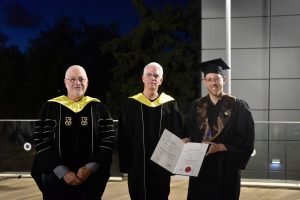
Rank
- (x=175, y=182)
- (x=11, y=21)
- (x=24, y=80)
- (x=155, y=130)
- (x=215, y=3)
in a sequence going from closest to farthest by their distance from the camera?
(x=155, y=130), (x=175, y=182), (x=215, y=3), (x=24, y=80), (x=11, y=21)

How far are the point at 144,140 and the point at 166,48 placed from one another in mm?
12266

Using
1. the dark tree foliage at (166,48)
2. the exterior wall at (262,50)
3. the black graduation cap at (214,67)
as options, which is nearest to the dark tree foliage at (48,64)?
the dark tree foliage at (166,48)

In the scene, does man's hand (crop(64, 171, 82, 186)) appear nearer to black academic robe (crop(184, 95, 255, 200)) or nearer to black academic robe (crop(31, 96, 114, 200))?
black academic robe (crop(31, 96, 114, 200))

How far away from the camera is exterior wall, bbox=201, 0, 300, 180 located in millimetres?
6609

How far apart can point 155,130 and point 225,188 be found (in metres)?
0.71

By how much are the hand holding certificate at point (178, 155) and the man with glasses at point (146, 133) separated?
0.19 m

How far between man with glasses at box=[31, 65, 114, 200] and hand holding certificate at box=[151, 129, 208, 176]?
1.33ft

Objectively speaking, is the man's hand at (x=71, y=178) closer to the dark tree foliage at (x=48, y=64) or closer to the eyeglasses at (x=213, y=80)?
the eyeglasses at (x=213, y=80)

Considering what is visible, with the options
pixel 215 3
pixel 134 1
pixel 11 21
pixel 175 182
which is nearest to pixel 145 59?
pixel 134 1

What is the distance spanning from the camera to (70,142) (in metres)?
2.96

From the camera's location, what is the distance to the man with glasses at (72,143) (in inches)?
116

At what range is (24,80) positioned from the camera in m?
25.3

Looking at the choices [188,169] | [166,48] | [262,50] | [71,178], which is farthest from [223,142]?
[166,48]

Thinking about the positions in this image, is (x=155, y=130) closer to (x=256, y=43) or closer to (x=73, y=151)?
(x=73, y=151)
